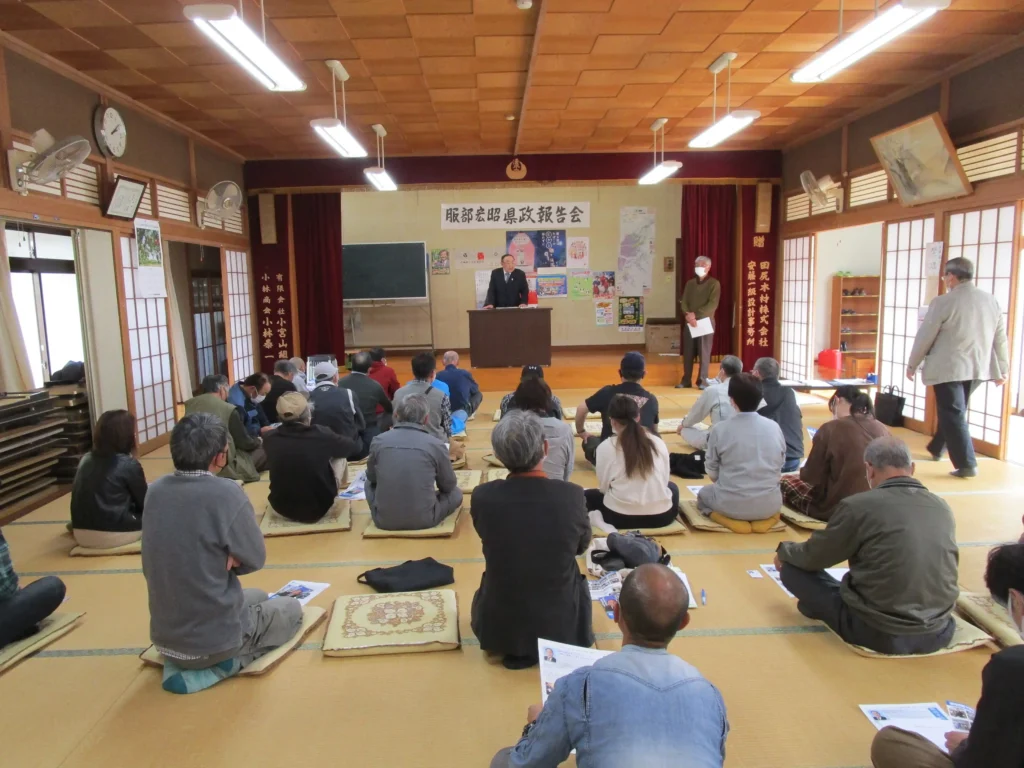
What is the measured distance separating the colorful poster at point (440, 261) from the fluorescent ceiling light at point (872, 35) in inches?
279

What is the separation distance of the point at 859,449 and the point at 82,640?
12.9 ft

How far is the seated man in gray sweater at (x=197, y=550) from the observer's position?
2434mm

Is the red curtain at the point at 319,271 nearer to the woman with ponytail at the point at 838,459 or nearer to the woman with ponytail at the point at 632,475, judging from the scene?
the woman with ponytail at the point at 632,475

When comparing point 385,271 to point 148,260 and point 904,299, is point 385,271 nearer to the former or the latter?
point 148,260

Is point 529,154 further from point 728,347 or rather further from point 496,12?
point 496,12

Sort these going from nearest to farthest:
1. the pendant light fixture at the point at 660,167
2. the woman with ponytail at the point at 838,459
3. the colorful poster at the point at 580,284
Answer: the woman with ponytail at the point at 838,459 → the pendant light fixture at the point at 660,167 → the colorful poster at the point at 580,284

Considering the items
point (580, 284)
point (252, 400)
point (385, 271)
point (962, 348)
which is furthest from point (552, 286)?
point (962, 348)

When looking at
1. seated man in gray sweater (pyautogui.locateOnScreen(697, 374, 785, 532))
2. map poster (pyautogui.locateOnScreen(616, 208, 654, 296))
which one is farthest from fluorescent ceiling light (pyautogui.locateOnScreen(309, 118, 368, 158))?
map poster (pyautogui.locateOnScreen(616, 208, 654, 296))

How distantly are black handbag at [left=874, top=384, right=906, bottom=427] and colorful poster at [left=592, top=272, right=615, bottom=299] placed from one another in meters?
5.17

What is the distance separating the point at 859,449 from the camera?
3812 millimetres

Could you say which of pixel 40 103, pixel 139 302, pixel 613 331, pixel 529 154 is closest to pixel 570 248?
pixel 613 331

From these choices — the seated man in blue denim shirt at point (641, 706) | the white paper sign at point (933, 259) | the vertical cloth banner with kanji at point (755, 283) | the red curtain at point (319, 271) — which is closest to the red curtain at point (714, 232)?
the vertical cloth banner with kanji at point (755, 283)

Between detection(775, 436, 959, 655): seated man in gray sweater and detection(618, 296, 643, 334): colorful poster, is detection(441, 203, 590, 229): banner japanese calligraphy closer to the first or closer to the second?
detection(618, 296, 643, 334): colorful poster

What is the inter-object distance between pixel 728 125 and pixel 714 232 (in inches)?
148
